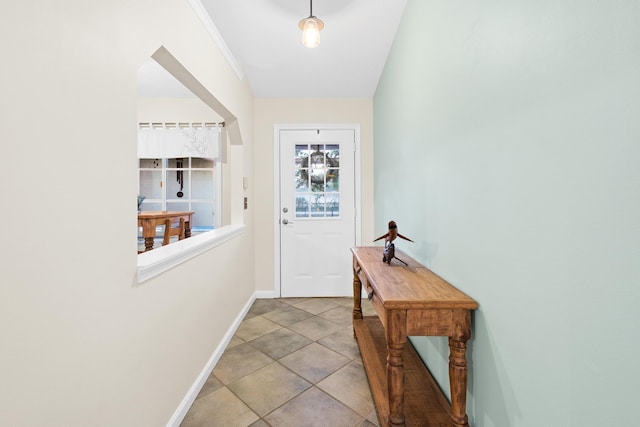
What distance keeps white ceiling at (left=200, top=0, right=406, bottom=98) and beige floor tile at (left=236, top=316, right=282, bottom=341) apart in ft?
8.21

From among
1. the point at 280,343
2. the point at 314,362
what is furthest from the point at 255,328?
the point at 314,362

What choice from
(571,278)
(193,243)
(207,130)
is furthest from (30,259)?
(207,130)

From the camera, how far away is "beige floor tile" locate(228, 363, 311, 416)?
1.64 m

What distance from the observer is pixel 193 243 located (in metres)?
1.79

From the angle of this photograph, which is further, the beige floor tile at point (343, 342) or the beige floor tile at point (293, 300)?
the beige floor tile at point (293, 300)

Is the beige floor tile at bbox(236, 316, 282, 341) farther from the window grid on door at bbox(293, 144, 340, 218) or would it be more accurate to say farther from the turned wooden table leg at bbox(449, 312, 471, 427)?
the turned wooden table leg at bbox(449, 312, 471, 427)

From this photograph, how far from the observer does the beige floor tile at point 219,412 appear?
1.49 metres

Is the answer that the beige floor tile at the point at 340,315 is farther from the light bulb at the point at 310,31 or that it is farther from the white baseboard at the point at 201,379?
the light bulb at the point at 310,31

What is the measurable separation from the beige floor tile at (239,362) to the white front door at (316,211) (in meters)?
1.27

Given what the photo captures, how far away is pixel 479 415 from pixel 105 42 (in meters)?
1.98

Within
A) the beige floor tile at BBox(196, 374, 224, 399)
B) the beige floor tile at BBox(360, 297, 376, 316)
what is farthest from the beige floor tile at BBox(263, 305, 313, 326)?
the beige floor tile at BBox(196, 374, 224, 399)

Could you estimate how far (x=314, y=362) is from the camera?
6.75ft

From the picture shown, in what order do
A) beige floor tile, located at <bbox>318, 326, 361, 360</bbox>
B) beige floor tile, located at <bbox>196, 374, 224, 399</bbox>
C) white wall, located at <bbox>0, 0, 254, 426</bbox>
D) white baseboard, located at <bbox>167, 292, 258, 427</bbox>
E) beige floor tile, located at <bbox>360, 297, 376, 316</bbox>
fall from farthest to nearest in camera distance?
beige floor tile, located at <bbox>360, 297, 376, 316</bbox>
beige floor tile, located at <bbox>318, 326, 361, 360</bbox>
beige floor tile, located at <bbox>196, 374, 224, 399</bbox>
white baseboard, located at <bbox>167, 292, 258, 427</bbox>
white wall, located at <bbox>0, 0, 254, 426</bbox>

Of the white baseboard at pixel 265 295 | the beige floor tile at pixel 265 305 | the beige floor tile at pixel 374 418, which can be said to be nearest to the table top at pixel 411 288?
the beige floor tile at pixel 374 418
